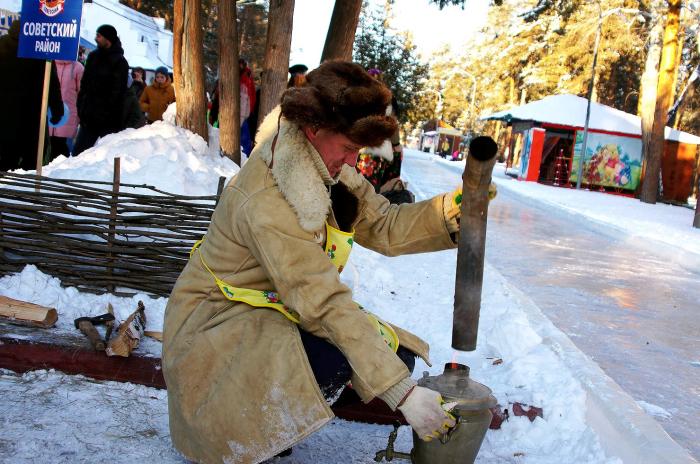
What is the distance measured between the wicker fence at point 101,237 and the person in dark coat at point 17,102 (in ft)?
6.13

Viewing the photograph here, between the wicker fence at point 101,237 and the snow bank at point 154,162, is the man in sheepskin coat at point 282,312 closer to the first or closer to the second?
the wicker fence at point 101,237

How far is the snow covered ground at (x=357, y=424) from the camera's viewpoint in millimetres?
2898

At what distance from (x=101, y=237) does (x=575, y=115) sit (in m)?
25.6

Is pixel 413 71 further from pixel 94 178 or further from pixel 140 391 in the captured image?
pixel 140 391

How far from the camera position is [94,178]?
5125 mm

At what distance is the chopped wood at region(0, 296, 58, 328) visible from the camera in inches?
147

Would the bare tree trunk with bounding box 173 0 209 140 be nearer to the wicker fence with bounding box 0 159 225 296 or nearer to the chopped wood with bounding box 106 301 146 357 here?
the wicker fence with bounding box 0 159 225 296

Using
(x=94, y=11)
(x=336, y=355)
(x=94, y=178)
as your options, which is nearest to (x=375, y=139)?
(x=336, y=355)

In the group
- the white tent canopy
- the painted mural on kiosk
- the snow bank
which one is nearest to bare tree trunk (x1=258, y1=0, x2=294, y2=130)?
the snow bank

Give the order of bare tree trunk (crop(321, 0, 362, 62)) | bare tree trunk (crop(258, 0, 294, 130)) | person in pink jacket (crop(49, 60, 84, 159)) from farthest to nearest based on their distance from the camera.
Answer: person in pink jacket (crop(49, 60, 84, 159))
bare tree trunk (crop(321, 0, 362, 62))
bare tree trunk (crop(258, 0, 294, 130))

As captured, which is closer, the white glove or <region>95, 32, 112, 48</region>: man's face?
the white glove

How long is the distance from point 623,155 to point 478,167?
85.9 ft

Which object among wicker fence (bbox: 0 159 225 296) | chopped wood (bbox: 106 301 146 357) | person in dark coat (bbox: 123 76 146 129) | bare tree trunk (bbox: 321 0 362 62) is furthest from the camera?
person in dark coat (bbox: 123 76 146 129)

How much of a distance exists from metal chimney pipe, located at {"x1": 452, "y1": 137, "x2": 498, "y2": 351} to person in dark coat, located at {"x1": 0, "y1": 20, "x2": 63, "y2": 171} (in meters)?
4.78
